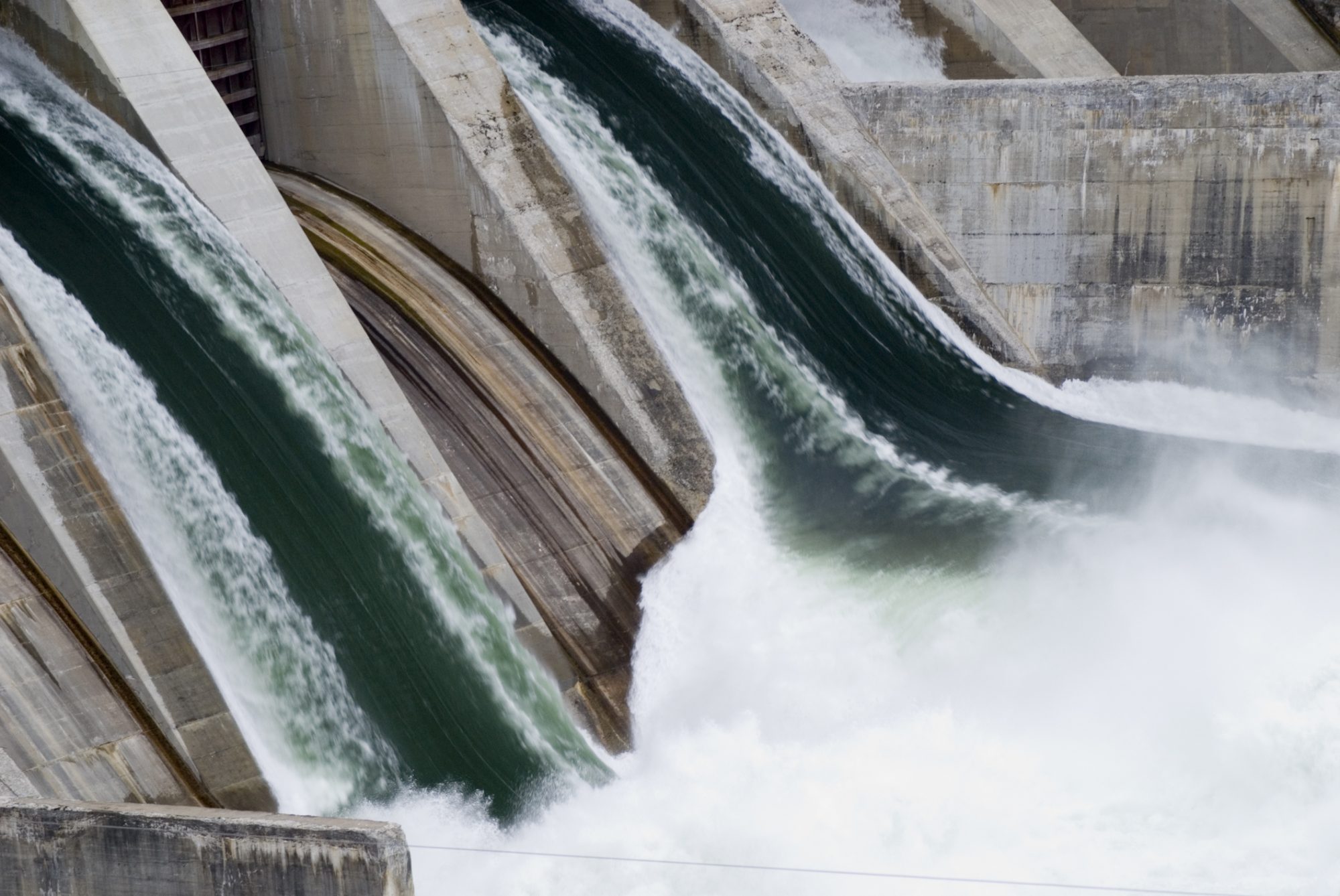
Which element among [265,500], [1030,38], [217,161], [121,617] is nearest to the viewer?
[121,617]

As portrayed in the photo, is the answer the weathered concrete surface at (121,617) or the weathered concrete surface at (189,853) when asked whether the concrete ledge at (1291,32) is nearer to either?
the weathered concrete surface at (121,617)

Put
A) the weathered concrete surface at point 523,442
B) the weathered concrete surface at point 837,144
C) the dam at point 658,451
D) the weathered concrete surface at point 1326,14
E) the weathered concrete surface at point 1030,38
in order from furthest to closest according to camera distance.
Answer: the weathered concrete surface at point 1326,14, the weathered concrete surface at point 1030,38, the weathered concrete surface at point 837,144, the weathered concrete surface at point 523,442, the dam at point 658,451

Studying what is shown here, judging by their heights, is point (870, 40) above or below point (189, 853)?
above

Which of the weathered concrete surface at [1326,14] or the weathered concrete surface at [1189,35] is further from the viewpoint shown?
the weathered concrete surface at [1189,35]

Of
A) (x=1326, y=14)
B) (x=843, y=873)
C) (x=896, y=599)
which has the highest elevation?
(x=1326, y=14)

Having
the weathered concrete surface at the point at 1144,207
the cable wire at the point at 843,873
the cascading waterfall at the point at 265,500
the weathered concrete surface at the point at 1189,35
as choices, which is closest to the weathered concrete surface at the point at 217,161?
the cascading waterfall at the point at 265,500

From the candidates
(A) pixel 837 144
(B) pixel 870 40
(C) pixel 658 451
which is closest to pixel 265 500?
(C) pixel 658 451

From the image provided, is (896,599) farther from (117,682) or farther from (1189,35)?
(1189,35)
